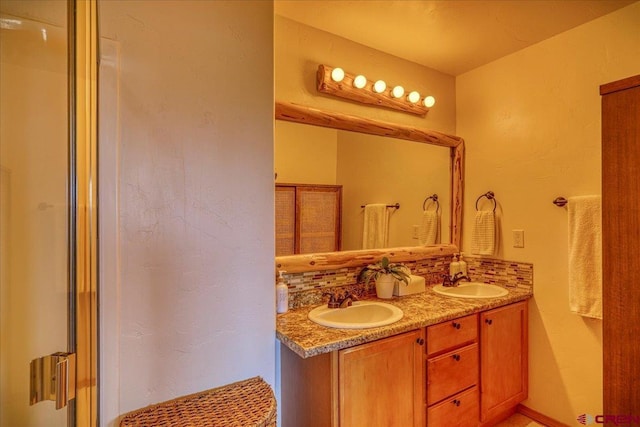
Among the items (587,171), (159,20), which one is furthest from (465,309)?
(159,20)

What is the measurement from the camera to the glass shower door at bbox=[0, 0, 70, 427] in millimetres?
955

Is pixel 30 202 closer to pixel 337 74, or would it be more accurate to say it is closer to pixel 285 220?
pixel 285 220

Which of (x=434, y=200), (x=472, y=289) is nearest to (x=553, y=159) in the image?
(x=434, y=200)

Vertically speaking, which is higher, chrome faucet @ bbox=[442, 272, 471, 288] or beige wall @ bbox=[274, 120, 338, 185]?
beige wall @ bbox=[274, 120, 338, 185]

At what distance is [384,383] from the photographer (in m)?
1.40

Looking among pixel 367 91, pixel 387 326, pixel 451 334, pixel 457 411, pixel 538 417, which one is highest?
pixel 367 91

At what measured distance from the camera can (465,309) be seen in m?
1.69

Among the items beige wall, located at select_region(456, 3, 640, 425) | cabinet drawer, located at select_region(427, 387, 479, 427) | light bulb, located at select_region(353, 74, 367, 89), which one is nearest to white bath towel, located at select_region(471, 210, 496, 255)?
beige wall, located at select_region(456, 3, 640, 425)

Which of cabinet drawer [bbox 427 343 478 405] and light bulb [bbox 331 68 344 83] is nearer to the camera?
cabinet drawer [bbox 427 343 478 405]

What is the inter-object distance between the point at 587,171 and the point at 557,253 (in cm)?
52

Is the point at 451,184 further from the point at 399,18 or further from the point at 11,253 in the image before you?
the point at 11,253

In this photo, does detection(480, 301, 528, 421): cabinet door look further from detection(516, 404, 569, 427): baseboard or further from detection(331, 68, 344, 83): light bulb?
detection(331, 68, 344, 83): light bulb

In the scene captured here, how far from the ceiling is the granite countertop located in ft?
5.40

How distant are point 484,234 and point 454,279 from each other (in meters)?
0.40
